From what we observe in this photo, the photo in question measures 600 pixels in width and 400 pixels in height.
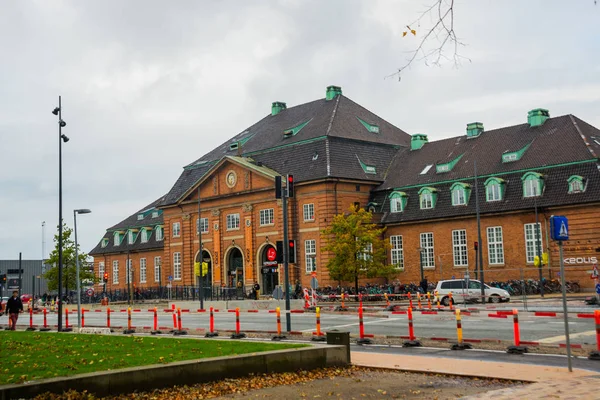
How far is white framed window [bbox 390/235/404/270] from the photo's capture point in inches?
2346

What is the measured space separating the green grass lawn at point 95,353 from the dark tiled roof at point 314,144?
133ft

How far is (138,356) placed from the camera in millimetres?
15180

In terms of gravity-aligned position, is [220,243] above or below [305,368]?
above

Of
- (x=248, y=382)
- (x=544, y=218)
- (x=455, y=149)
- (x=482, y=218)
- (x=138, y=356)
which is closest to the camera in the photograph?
(x=248, y=382)

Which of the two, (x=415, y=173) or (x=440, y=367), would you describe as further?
(x=415, y=173)

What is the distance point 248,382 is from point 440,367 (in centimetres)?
408

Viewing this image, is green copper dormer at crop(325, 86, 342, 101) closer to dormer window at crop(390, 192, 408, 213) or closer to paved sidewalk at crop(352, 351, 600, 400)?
dormer window at crop(390, 192, 408, 213)

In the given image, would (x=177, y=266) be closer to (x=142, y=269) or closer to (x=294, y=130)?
(x=142, y=269)

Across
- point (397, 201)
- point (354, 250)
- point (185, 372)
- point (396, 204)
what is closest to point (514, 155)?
point (397, 201)

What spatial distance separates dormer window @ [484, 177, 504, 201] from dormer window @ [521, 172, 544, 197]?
1.88 meters

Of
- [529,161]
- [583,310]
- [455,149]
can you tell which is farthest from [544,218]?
[583,310]

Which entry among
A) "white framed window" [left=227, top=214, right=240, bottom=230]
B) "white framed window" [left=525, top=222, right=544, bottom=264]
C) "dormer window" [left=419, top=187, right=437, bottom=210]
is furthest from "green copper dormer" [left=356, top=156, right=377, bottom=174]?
"white framed window" [left=525, top=222, right=544, bottom=264]

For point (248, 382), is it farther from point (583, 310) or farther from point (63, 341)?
point (583, 310)

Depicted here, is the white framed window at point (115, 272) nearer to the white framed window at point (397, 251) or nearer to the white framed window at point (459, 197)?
the white framed window at point (397, 251)
